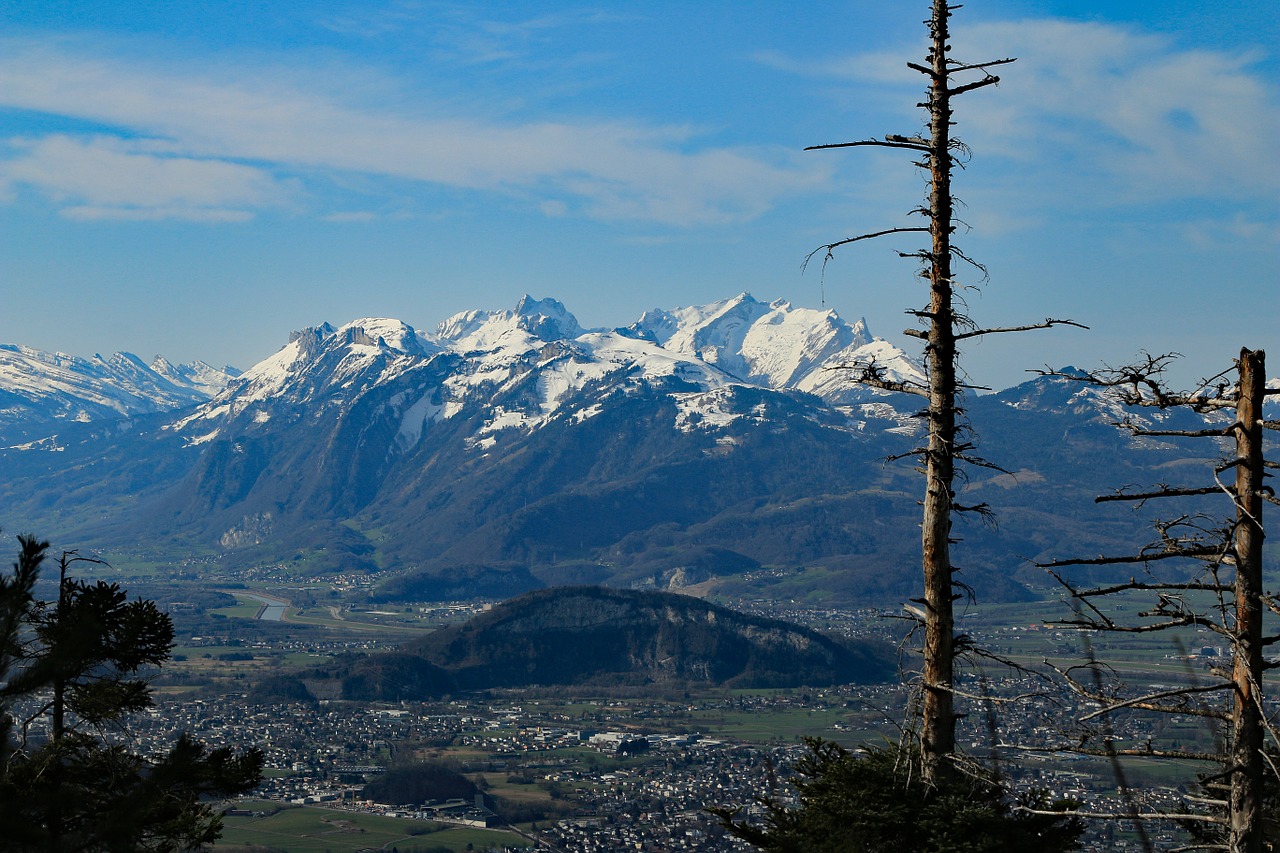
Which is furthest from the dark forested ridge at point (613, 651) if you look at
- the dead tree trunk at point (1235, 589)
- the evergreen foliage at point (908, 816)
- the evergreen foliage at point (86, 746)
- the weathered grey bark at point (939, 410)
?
the dead tree trunk at point (1235, 589)

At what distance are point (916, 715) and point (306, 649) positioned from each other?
19532 cm

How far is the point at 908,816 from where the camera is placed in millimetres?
13023

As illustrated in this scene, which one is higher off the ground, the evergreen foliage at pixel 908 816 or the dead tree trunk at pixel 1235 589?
the dead tree trunk at pixel 1235 589

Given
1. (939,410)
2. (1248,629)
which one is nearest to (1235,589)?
(1248,629)

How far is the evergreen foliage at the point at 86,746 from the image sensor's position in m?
9.80

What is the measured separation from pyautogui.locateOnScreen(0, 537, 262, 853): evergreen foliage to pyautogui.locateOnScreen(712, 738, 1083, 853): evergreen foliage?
632 cm

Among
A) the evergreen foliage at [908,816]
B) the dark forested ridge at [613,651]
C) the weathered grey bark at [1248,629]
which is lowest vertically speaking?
the dark forested ridge at [613,651]

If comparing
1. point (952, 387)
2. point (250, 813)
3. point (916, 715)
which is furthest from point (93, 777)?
point (250, 813)

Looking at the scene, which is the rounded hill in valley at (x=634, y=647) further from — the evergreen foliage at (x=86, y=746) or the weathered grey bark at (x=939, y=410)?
the weathered grey bark at (x=939, y=410)

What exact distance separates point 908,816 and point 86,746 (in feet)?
37.9

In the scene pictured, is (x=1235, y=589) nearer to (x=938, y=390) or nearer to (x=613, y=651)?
(x=938, y=390)

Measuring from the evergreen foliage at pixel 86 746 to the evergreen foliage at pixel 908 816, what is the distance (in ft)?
20.7

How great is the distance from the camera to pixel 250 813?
89250 millimetres

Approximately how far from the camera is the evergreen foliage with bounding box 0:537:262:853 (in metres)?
9.80
